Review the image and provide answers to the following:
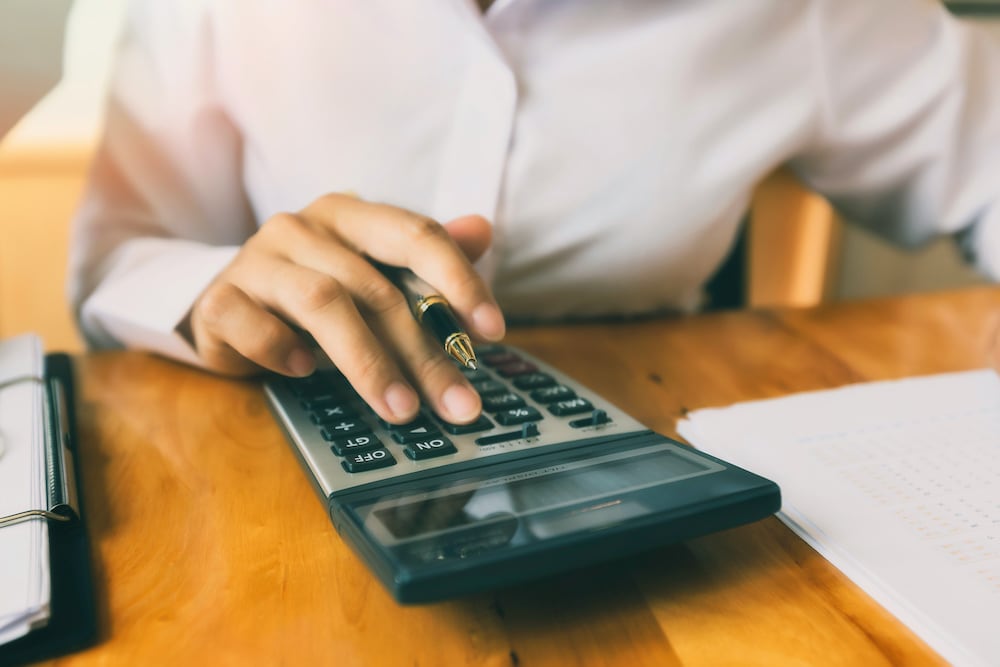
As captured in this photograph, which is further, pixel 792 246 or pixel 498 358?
pixel 792 246

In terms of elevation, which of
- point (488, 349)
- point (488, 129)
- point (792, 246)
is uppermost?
point (488, 129)

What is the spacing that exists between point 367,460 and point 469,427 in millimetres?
48

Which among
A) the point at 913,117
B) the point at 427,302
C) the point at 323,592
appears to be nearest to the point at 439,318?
the point at 427,302

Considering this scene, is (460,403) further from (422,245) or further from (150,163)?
(150,163)

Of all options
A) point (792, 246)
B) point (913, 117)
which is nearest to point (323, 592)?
point (913, 117)

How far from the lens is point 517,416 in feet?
1.06

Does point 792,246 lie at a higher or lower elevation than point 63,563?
lower

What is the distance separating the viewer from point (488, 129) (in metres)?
0.50

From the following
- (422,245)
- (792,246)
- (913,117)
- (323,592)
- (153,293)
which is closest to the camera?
(323,592)

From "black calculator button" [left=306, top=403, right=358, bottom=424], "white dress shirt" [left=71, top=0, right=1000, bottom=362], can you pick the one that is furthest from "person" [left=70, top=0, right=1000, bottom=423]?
"black calculator button" [left=306, top=403, right=358, bottom=424]

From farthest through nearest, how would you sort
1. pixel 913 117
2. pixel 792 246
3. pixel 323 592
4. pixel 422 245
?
1. pixel 792 246
2. pixel 913 117
3. pixel 422 245
4. pixel 323 592

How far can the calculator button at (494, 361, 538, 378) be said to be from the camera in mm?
383

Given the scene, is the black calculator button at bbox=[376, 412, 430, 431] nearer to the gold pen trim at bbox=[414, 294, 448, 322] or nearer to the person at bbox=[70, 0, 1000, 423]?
the gold pen trim at bbox=[414, 294, 448, 322]

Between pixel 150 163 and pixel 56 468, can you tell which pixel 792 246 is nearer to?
pixel 150 163
